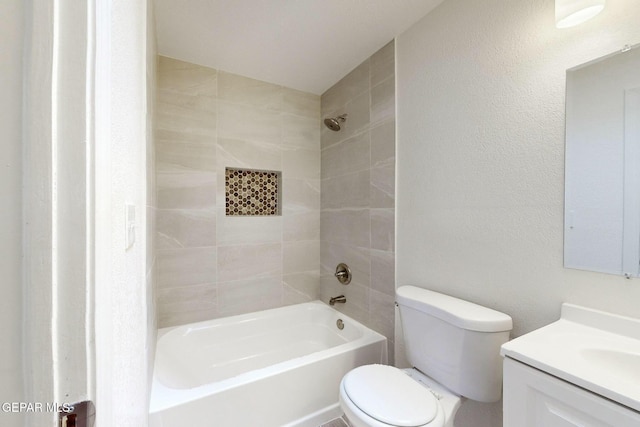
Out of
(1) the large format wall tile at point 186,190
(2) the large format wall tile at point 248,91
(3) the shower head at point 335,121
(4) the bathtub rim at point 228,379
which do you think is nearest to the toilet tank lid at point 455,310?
(4) the bathtub rim at point 228,379

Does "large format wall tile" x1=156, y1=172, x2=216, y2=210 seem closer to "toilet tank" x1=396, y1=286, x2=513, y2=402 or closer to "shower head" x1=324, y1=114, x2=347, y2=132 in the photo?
"shower head" x1=324, y1=114, x2=347, y2=132

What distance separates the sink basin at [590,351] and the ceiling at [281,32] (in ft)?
5.09

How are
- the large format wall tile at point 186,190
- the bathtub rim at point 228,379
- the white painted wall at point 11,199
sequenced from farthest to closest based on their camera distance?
the large format wall tile at point 186,190, the bathtub rim at point 228,379, the white painted wall at point 11,199

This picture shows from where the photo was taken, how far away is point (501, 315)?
1.02m

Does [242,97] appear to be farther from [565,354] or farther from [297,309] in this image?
[565,354]

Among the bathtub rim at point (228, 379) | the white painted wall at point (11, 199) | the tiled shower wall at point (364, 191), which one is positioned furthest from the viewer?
the tiled shower wall at point (364, 191)

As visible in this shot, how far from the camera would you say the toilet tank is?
3.27 ft

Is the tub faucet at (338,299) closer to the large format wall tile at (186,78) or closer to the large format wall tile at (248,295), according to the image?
the large format wall tile at (248,295)

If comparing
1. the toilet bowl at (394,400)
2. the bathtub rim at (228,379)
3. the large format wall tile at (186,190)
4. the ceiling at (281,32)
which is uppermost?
the ceiling at (281,32)

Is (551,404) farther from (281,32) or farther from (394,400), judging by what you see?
(281,32)

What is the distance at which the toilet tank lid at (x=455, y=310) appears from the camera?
0.99 m

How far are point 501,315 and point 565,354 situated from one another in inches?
12.4

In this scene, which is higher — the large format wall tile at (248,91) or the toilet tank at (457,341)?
the large format wall tile at (248,91)

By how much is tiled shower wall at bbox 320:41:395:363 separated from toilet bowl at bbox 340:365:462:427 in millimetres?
471
